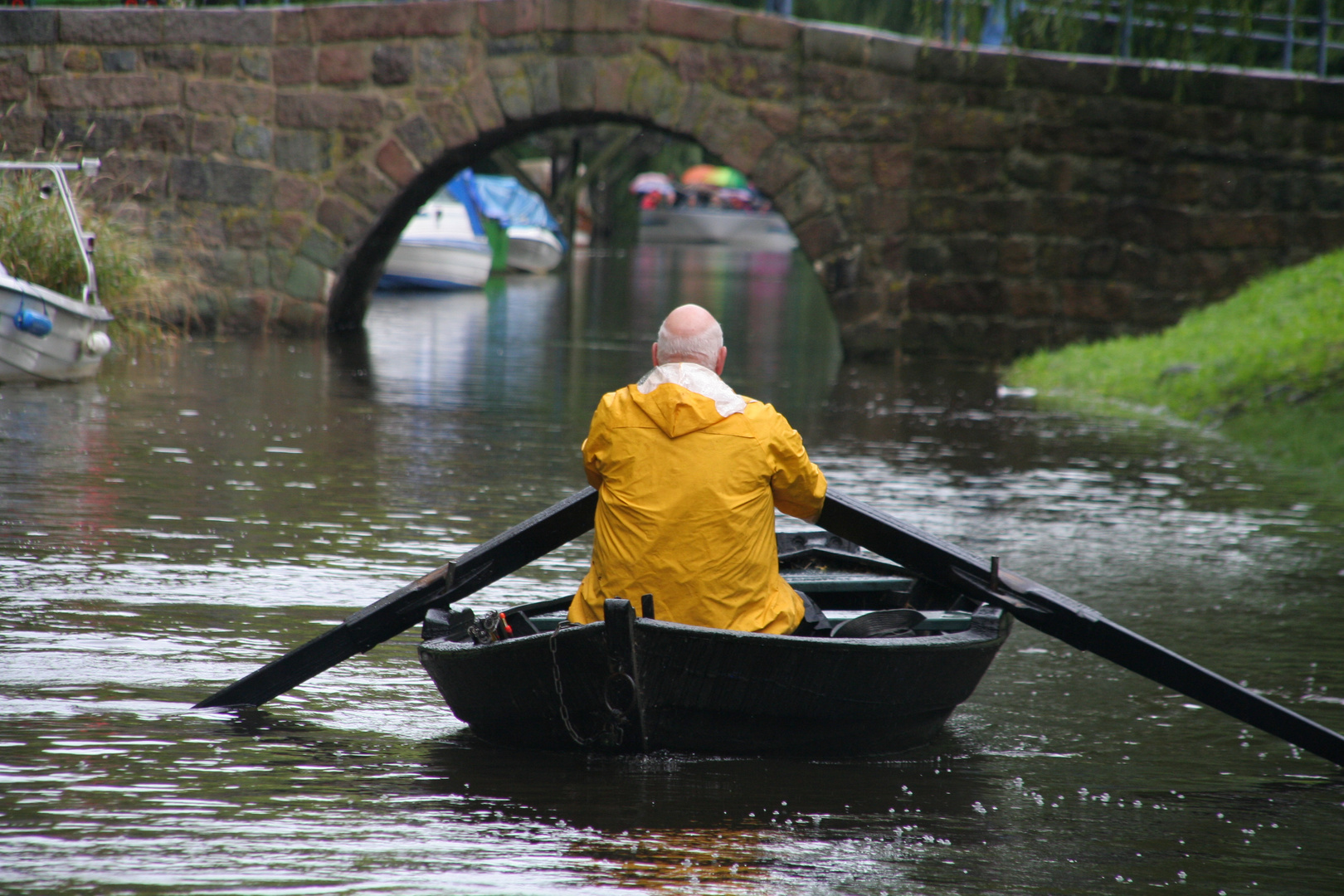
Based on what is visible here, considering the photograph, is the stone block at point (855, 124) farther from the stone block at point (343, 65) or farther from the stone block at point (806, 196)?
the stone block at point (343, 65)

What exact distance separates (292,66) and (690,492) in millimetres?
→ 12103

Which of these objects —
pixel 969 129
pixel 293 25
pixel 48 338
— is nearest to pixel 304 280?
pixel 293 25

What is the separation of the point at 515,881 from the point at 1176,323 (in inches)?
499

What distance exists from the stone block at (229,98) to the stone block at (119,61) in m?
0.59

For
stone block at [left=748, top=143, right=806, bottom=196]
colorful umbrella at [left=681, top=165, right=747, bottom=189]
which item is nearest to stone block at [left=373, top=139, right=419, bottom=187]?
stone block at [left=748, top=143, right=806, bottom=196]

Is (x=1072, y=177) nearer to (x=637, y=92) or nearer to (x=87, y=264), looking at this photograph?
(x=637, y=92)

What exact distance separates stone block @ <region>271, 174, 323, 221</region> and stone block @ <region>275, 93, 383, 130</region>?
1.70 ft

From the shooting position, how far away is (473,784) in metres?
3.90

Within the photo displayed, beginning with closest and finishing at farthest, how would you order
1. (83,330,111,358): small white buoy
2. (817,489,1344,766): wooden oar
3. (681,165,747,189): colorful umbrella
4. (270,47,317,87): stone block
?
1. (817,489,1344,766): wooden oar
2. (83,330,111,358): small white buoy
3. (270,47,317,87): stone block
4. (681,165,747,189): colorful umbrella

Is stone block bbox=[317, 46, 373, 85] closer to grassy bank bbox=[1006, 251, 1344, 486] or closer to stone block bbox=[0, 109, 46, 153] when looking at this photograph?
stone block bbox=[0, 109, 46, 153]

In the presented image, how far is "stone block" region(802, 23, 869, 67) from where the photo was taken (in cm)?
1436

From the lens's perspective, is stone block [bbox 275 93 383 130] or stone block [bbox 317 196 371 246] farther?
stone block [bbox 317 196 371 246]

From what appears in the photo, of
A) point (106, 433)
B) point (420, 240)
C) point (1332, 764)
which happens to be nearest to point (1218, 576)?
point (1332, 764)

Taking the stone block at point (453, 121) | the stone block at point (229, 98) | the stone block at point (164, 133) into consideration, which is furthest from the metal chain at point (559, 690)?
the stone block at point (164, 133)
